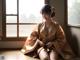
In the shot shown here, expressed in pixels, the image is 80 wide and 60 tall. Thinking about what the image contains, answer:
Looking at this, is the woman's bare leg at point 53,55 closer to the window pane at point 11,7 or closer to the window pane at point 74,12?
the window pane at point 74,12

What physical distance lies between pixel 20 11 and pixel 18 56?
3.13 feet

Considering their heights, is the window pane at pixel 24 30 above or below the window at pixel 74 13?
below

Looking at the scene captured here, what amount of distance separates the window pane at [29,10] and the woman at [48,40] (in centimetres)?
56

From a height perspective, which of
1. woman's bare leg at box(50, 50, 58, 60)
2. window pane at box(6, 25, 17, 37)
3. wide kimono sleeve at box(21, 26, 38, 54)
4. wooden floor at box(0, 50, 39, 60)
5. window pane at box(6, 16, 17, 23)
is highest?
window pane at box(6, 16, 17, 23)

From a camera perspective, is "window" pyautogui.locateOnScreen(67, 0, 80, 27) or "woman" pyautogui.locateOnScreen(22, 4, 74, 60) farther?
"window" pyautogui.locateOnScreen(67, 0, 80, 27)

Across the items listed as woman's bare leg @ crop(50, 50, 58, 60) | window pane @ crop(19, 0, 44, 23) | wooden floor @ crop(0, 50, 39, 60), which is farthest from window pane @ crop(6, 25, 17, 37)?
woman's bare leg @ crop(50, 50, 58, 60)

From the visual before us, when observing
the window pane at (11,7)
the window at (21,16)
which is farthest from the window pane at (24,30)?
the window pane at (11,7)

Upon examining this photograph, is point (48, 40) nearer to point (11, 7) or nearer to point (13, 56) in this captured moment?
point (13, 56)

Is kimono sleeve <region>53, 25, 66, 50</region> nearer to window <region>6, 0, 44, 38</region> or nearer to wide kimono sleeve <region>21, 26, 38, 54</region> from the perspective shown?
wide kimono sleeve <region>21, 26, 38, 54</region>

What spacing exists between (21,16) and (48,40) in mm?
889

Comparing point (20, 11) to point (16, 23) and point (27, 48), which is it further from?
point (27, 48)

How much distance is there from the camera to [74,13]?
138 inches

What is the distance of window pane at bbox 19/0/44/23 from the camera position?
12.6ft

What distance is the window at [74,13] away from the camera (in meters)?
3.35
